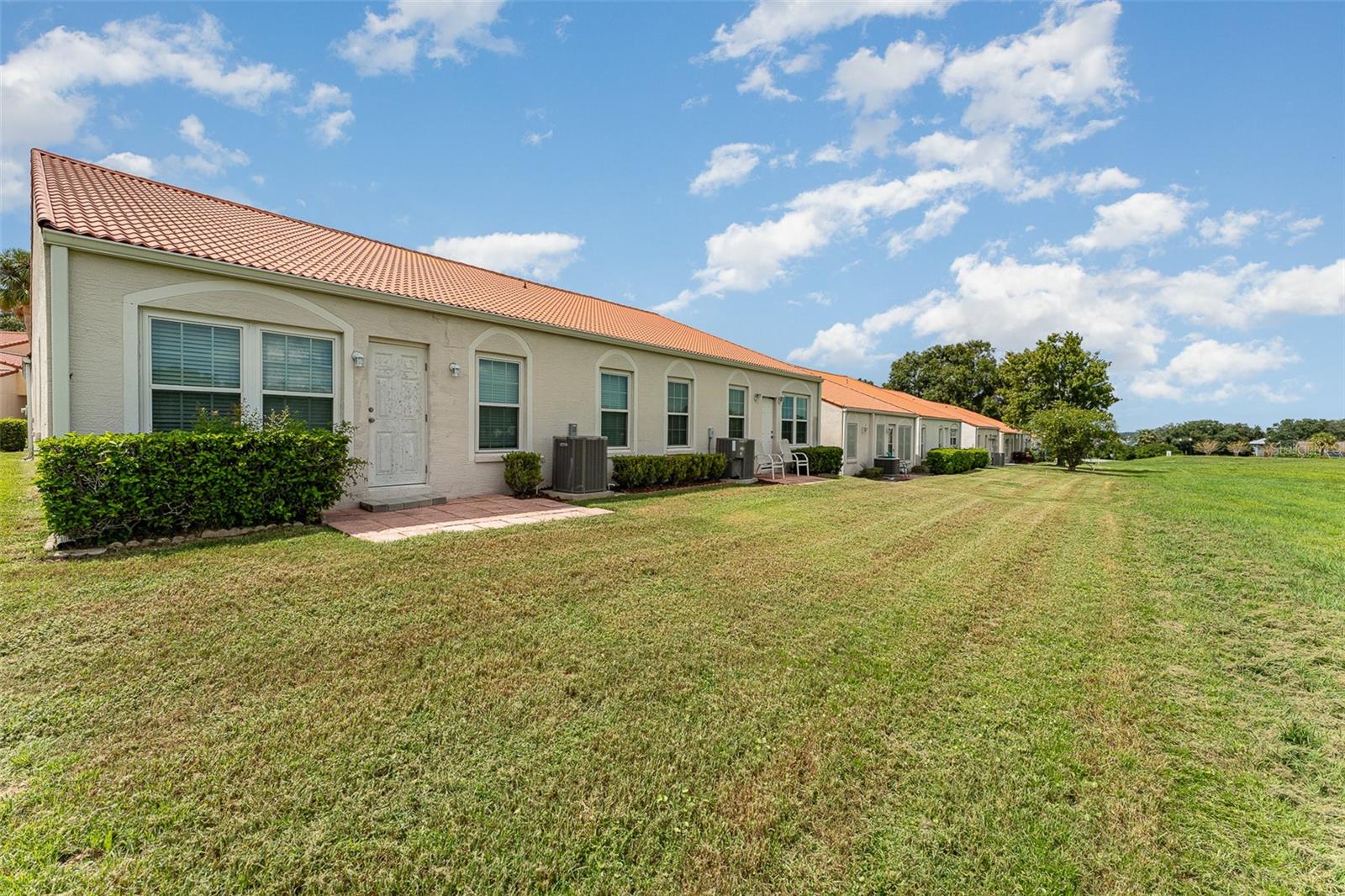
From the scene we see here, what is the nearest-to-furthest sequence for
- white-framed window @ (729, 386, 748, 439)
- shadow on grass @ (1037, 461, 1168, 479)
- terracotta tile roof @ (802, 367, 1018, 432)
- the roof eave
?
1. the roof eave
2. white-framed window @ (729, 386, 748, 439)
3. terracotta tile roof @ (802, 367, 1018, 432)
4. shadow on grass @ (1037, 461, 1168, 479)

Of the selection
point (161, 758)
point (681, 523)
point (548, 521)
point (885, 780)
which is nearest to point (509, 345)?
point (548, 521)

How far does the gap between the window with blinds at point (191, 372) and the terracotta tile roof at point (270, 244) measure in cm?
97

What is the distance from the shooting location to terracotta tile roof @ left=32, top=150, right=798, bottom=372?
668cm

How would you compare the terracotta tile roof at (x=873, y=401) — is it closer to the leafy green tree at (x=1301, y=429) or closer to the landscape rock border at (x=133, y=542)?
the landscape rock border at (x=133, y=542)

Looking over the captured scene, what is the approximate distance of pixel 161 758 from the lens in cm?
232

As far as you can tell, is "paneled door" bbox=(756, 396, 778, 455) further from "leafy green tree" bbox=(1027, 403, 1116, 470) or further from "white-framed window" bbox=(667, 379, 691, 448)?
"leafy green tree" bbox=(1027, 403, 1116, 470)

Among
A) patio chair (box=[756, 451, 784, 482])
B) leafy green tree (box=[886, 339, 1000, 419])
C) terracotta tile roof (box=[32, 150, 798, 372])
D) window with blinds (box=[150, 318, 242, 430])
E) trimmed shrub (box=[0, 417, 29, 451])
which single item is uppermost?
leafy green tree (box=[886, 339, 1000, 419])

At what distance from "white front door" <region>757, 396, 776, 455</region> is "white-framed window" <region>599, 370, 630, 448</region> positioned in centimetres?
553

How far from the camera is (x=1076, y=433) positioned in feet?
89.9

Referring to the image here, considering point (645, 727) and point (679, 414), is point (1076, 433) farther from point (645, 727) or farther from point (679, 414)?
point (645, 727)

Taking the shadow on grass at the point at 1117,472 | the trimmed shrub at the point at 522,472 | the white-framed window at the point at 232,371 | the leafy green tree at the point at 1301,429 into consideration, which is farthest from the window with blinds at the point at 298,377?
the leafy green tree at the point at 1301,429

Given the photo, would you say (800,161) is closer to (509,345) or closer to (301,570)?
(509,345)

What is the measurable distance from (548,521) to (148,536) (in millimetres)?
4143

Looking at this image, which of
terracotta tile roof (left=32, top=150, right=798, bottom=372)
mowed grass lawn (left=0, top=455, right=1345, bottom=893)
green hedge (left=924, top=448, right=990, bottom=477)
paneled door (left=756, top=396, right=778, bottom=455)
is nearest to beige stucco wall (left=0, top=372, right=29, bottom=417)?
terracotta tile roof (left=32, top=150, right=798, bottom=372)
